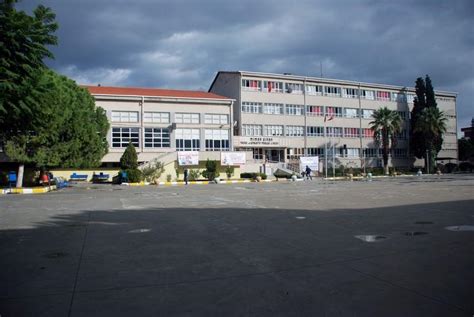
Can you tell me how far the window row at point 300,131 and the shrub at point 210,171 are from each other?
14667 mm

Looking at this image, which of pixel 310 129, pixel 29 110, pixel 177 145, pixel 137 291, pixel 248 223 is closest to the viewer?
pixel 137 291

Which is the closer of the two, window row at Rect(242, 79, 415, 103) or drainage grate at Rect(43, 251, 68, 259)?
drainage grate at Rect(43, 251, 68, 259)

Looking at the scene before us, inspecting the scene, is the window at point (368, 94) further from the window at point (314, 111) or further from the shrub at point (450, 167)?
the shrub at point (450, 167)

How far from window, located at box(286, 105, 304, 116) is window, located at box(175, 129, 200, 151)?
1650 cm

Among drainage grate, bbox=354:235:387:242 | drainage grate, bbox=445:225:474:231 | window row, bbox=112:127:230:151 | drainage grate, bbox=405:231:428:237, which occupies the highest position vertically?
window row, bbox=112:127:230:151

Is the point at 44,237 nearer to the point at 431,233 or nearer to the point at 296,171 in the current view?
the point at 431,233

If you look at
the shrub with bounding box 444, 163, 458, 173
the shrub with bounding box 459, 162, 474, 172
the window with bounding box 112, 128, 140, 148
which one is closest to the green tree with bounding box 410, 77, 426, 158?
the shrub with bounding box 444, 163, 458, 173

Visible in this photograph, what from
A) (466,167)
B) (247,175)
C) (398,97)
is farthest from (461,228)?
(466,167)

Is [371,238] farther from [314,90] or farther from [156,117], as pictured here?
[314,90]

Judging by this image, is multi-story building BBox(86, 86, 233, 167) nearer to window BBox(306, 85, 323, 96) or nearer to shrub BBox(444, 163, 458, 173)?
window BBox(306, 85, 323, 96)

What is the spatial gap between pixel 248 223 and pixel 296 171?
43773 mm

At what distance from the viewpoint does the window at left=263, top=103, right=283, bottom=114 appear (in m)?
59.4

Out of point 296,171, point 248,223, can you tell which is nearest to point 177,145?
point 296,171

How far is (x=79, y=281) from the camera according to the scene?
5.57 m
